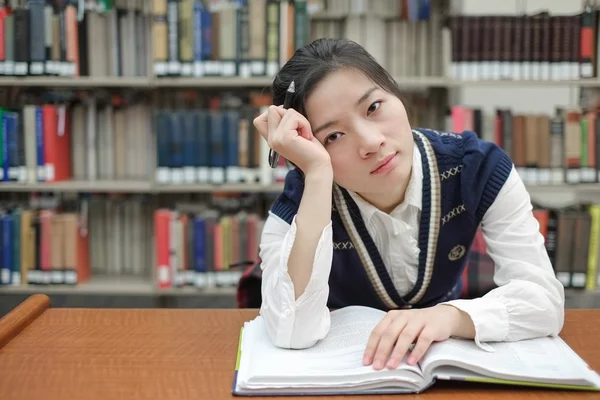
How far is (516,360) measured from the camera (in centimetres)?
84

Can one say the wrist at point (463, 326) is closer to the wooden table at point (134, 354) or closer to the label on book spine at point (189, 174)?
the wooden table at point (134, 354)

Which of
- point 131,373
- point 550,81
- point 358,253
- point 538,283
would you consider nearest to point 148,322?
point 131,373

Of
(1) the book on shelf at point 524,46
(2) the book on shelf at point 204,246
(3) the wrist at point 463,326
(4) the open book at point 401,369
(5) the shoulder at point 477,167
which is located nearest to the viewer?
(4) the open book at point 401,369

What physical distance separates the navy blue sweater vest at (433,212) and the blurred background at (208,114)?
1.52m

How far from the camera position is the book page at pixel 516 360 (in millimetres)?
777

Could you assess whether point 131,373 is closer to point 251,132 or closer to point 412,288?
point 412,288

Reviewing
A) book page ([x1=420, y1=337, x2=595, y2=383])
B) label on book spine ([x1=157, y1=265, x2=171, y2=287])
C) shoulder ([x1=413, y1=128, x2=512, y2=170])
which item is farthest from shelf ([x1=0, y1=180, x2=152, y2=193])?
book page ([x1=420, y1=337, x2=595, y2=383])

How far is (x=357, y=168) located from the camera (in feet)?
3.43

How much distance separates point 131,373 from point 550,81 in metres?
2.35

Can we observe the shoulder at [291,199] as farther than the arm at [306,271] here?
Yes

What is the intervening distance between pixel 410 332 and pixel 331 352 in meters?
0.11

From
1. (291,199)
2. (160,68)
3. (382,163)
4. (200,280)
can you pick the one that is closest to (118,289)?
(200,280)

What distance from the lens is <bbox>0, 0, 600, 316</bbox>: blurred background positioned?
2725 mm

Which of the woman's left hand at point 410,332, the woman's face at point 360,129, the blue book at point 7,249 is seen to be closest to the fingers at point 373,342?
the woman's left hand at point 410,332
